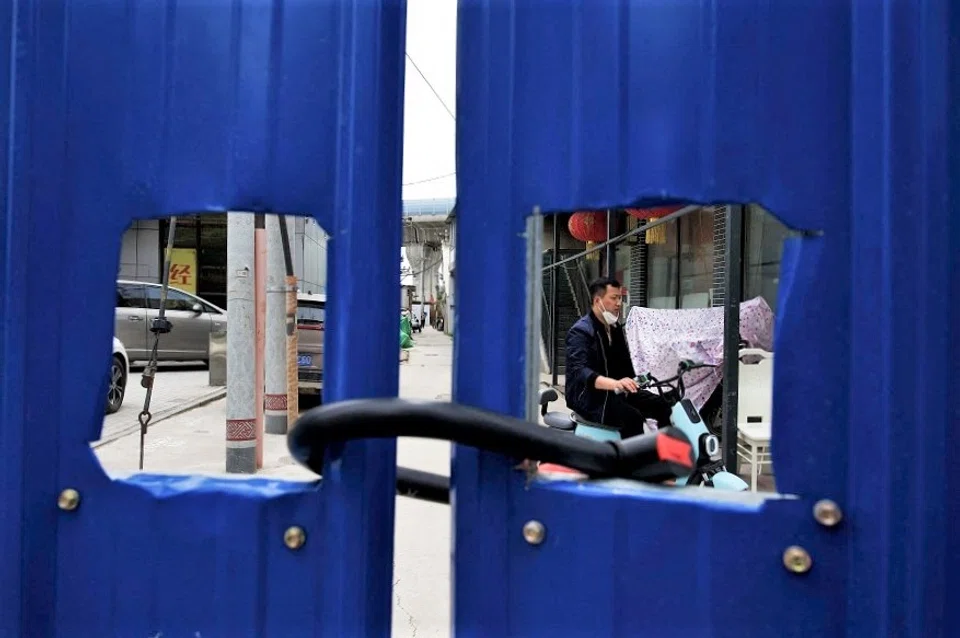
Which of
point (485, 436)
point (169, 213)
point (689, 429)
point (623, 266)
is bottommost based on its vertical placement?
point (689, 429)

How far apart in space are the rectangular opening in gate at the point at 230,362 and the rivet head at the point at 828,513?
34.5 inches

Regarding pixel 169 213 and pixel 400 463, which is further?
pixel 400 463

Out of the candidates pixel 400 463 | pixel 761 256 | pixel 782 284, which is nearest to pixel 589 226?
pixel 761 256

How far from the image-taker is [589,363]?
4.30 metres

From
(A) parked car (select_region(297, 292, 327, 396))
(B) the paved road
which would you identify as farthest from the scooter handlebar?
(A) parked car (select_region(297, 292, 327, 396))

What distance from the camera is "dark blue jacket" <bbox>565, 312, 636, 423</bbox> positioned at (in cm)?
430

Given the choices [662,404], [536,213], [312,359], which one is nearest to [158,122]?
[536,213]

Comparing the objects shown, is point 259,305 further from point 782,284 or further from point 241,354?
point 782,284

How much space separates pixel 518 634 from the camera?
1104 millimetres

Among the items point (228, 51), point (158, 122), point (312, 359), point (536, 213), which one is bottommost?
point (312, 359)

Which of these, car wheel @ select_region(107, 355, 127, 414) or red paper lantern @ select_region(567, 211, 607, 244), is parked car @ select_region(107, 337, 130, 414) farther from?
red paper lantern @ select_region(567, 211, 607, 244)

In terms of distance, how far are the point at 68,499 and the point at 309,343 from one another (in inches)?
307

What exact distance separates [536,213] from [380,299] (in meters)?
0.32

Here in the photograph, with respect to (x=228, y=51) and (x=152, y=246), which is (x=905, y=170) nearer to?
(x=228, y=51)
